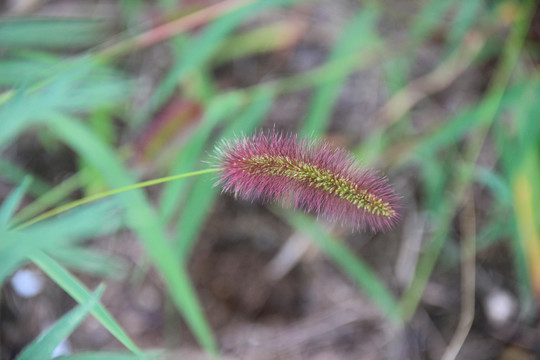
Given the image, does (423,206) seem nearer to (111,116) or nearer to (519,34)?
(519,34)

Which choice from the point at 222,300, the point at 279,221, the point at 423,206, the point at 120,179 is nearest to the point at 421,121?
the point at 423,206

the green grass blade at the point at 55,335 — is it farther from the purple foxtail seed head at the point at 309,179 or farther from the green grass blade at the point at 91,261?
the green grass blade at the point at 91,261

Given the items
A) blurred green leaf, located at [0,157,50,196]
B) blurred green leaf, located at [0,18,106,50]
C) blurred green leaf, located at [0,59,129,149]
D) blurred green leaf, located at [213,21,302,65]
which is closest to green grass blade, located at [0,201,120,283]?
blurred green leaf, located at [0,59,129,149]

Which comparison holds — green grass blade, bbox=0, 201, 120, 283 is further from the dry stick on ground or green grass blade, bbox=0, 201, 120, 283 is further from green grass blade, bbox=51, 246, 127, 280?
the dry stick on ground

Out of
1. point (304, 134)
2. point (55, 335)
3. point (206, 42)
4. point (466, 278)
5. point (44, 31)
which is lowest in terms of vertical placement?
point (55, 335)

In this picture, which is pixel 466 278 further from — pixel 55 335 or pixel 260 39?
pixel 55 335

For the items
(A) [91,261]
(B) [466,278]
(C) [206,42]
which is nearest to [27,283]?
(A) [91,261]

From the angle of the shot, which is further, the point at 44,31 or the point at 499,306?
the point at 499,306
